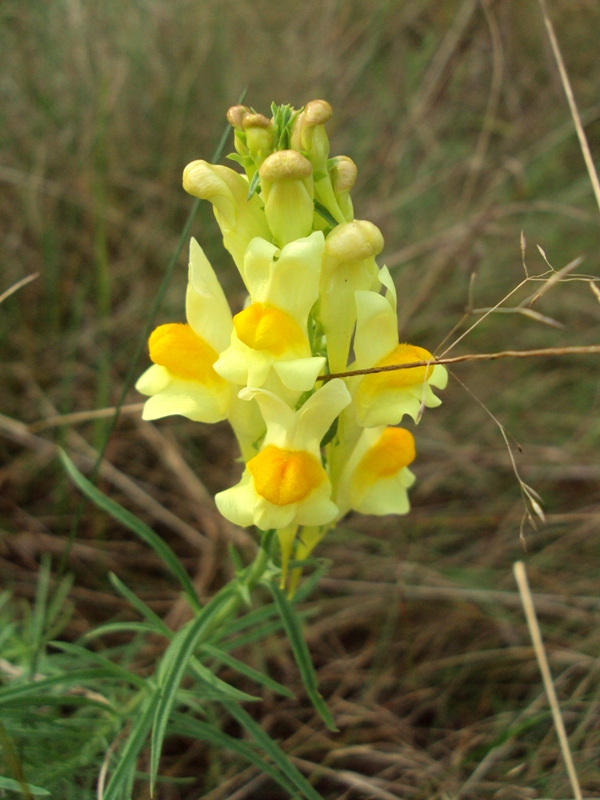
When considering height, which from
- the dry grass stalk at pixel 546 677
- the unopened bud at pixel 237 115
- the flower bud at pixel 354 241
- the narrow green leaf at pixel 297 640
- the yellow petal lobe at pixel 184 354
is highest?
the unopened bud at pixel 237 115

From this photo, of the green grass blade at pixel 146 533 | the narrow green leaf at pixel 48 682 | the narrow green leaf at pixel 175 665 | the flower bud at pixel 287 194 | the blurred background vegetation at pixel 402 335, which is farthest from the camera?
the blurred background vegetation at pixel 402 335

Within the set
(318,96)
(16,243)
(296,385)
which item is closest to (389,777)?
(296,385)

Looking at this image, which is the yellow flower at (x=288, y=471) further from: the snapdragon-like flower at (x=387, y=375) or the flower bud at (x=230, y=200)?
the flower bud at (x=230, y=200)

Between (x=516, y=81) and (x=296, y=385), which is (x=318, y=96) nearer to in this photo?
(x=516, y=81)

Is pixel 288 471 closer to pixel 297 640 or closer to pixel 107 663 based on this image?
pixel 297 640

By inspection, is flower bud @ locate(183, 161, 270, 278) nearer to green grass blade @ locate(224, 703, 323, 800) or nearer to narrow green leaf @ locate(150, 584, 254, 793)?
narrow green leaf @ locate(150, 584, 254, 793)

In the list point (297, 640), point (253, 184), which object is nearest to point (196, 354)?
point (253, 184)

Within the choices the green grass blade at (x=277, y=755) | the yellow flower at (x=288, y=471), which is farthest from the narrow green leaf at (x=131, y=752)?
the yellow flower at (x=288, y=471)
